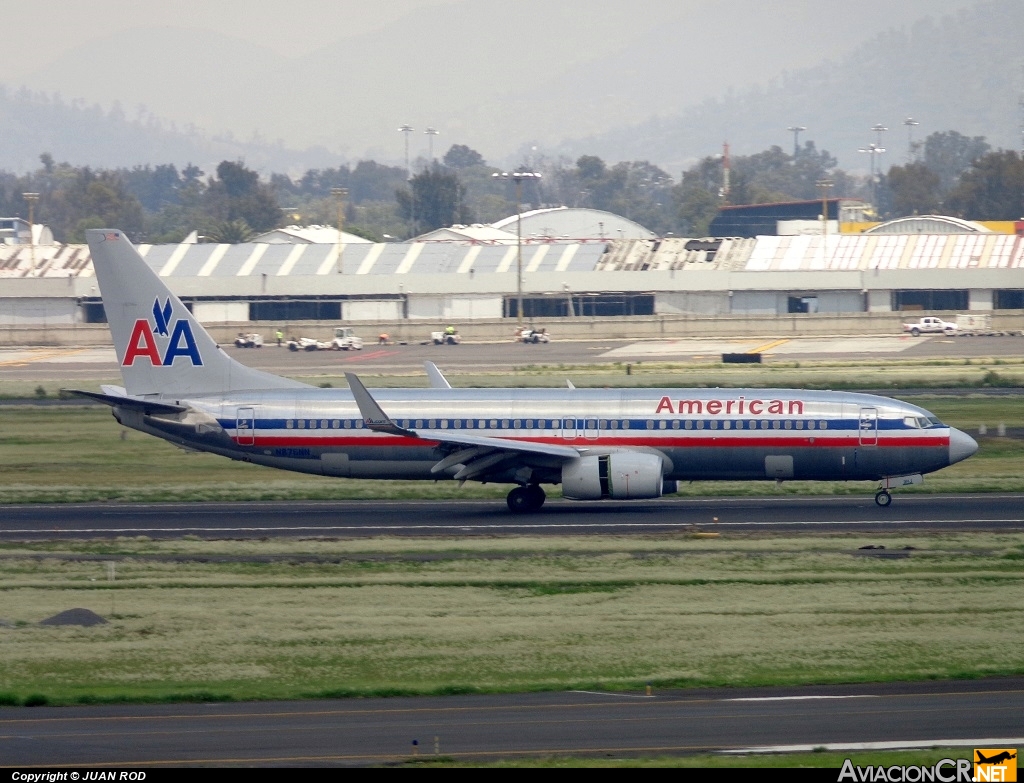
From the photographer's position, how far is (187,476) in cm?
4991

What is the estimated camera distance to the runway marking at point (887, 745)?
17.6 m

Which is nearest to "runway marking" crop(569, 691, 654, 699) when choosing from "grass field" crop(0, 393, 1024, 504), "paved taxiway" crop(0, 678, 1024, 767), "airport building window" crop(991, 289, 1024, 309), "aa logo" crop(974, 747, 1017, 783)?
"paved taxiway" crop(0, 678, 1024, 767)

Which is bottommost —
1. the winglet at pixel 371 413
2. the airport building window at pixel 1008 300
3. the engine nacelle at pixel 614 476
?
the engine nacelle at pixel 614 476

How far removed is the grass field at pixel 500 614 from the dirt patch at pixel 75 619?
0.33 meters

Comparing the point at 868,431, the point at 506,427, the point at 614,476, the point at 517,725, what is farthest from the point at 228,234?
the point at 517,725

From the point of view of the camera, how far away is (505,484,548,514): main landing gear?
4147 centimetres

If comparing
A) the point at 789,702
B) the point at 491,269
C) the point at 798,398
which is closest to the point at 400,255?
the point at 491,269

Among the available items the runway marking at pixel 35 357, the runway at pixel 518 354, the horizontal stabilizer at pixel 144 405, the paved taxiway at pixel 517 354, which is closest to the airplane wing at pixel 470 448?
the horizontal stabilizer at pixel 144 405

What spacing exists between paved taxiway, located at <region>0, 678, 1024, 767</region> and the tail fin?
23.2 metres

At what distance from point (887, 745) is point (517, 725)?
16.7 feet

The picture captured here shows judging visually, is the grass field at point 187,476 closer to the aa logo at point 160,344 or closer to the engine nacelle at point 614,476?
the aa logo at point 160,344

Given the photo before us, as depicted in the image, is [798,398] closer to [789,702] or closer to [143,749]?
[789,702]

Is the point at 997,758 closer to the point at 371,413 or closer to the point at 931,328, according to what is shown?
the point at 371,413

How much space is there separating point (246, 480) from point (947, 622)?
2955cm
